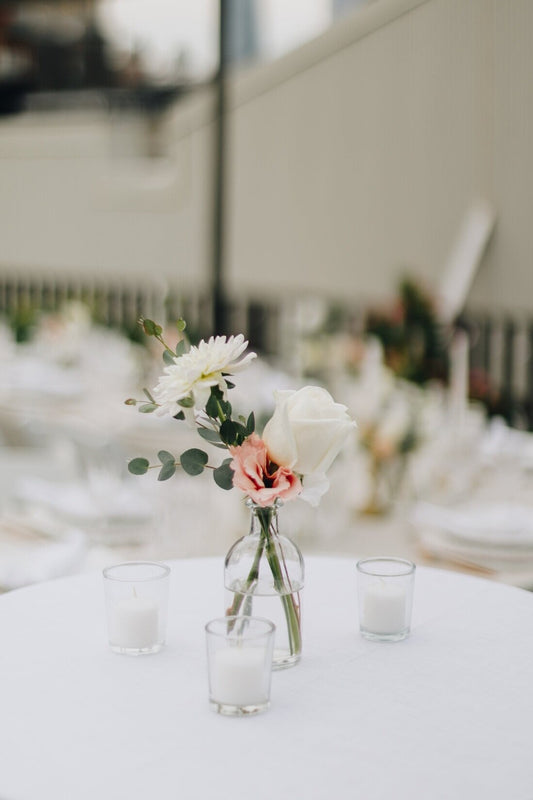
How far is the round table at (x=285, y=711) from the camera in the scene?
3.08 feet

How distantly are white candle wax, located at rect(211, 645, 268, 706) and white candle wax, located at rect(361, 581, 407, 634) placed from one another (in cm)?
24

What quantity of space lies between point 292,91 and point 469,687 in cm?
628

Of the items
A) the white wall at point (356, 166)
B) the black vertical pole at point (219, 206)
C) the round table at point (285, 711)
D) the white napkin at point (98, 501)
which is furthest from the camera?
the black vertical pole at point (219, 206)

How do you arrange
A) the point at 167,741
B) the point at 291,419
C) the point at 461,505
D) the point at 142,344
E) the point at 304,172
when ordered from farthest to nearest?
the point at 304,172 < the point at 142,344 < the point at 461,505 < the point at 291,419 < the point at 167,741

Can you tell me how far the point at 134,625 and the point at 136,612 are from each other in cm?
1

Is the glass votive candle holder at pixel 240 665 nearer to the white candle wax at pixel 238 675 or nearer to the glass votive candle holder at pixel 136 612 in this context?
the white candle wax at pixel 238 675

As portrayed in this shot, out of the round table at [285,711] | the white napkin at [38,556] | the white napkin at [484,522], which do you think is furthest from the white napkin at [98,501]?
the round table at [285,711]

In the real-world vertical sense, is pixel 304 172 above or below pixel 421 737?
above

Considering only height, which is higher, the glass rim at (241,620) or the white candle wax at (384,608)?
the glass rim at (241,620)

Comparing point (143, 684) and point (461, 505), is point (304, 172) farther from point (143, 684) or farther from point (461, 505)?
point (143, 684)

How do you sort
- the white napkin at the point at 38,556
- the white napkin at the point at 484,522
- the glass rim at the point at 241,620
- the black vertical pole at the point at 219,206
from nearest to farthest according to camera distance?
the glass rim at the point at 241,620
the white napkin at the point at 38,556
the white napkin at the point at 484,522
the black vertical pole at the point at 219,206

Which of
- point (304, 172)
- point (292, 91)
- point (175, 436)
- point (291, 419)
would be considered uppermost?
point (292, 91)

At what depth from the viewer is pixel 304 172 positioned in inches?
274

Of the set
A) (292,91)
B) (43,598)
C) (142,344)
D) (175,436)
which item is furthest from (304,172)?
(43,598)
